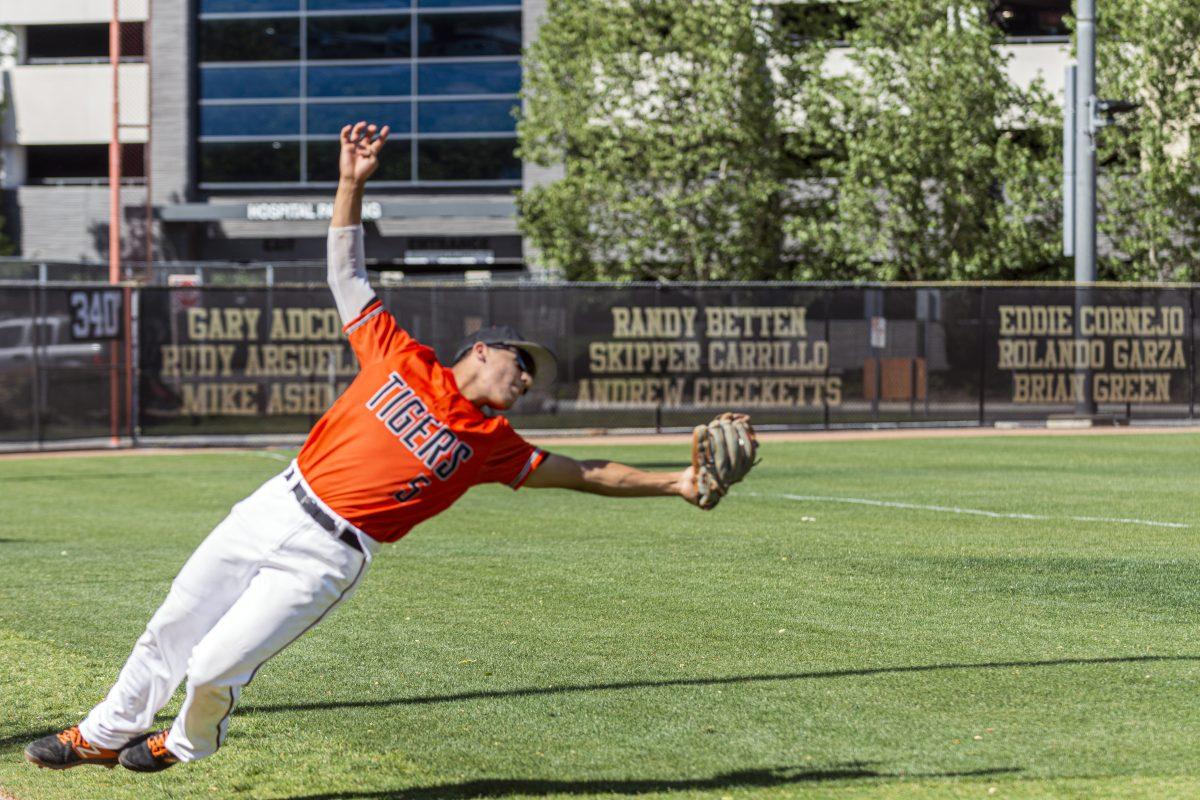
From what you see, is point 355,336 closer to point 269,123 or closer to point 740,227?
point 740,227

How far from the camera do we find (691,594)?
10.0m

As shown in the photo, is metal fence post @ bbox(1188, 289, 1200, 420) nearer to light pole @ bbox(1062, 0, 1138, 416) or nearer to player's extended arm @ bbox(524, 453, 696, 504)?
light pole @ bbox(1062, 0, 1138, 416)

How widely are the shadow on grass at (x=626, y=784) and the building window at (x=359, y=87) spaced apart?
Answer: 39.3m

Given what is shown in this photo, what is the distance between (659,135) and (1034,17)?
14.8 meters

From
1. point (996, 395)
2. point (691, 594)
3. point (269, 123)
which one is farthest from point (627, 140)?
point (691, 594)

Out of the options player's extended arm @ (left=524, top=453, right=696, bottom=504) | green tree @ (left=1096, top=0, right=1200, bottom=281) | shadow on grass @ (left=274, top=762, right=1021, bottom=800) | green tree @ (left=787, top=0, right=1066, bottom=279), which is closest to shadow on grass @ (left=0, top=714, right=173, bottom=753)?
shadow on grass @ (left=274, top=762, right=1021, bottom=800)

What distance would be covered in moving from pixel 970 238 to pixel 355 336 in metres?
30.7

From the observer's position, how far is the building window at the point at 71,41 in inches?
1863

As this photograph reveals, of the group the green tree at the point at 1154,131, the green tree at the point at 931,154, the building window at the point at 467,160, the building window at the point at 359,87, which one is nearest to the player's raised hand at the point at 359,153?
the green tree at the point at 931,154

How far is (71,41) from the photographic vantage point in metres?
47.7

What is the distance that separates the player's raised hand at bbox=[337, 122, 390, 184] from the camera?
5738 millimetres

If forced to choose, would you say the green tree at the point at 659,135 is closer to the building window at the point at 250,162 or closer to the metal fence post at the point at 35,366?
the building window at the point at 250,162

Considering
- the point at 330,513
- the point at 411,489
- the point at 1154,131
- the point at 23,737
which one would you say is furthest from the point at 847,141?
the point at 330,513

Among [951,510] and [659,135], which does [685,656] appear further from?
[659,135]
